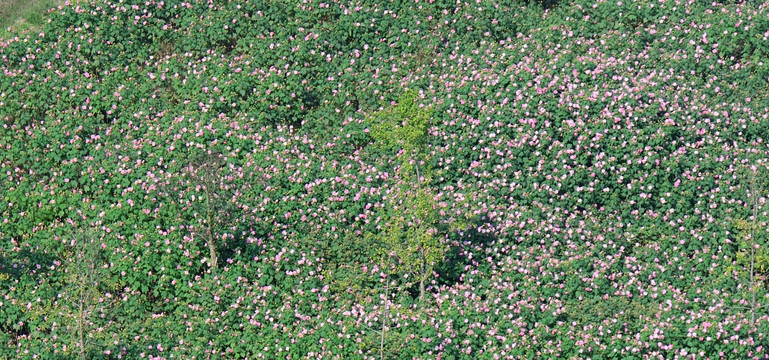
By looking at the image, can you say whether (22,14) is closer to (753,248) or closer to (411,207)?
(411,207)

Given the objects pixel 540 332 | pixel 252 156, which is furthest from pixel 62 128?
pixel 540 332

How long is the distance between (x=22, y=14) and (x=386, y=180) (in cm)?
987

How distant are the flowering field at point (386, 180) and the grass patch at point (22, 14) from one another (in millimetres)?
985

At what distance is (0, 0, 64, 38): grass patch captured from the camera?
2502cm

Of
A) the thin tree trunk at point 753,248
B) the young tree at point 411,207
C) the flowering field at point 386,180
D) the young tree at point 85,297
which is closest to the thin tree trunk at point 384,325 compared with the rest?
the flowering field at point 386,180

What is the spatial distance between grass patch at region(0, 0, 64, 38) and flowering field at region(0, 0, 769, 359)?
0.98m

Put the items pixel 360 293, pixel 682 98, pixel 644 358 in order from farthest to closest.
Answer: pixel 682 98
pixel 360 293
pixel 644 358

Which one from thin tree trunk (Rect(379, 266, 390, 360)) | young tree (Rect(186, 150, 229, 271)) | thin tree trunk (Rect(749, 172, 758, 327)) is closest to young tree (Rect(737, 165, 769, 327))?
thin tree trunk (Rect(749, 172, 758, 327))

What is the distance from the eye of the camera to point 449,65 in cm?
2262

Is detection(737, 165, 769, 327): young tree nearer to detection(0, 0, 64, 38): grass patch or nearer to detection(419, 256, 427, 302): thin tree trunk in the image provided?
detection(419, 256, 427, 302): thin tree trunk

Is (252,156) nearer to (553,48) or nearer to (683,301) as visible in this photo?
(553,48)

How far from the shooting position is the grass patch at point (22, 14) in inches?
985

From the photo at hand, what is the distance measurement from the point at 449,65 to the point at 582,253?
203 inches

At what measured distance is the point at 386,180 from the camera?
20375mm
